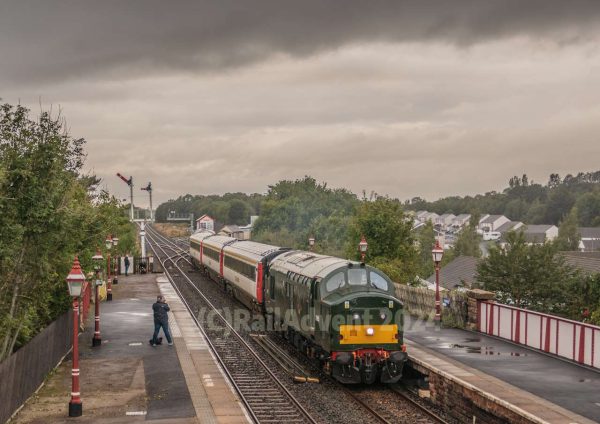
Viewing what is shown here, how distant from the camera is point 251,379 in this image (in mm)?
22906

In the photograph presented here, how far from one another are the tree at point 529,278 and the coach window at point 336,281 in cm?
2252

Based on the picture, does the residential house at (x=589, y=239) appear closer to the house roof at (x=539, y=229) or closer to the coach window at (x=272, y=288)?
the house roof at (x=539, y=229)

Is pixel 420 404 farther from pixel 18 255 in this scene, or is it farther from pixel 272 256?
pixel 272 256

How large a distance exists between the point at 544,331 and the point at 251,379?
9036 millimetres

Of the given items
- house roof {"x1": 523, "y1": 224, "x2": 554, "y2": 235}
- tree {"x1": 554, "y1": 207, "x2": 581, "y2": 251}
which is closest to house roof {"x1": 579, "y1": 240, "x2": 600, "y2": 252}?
tree {"x1": 554, "y1": 207, "x2": 581, "y2": 251}

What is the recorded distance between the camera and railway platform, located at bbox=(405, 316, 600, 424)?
16.2 metres

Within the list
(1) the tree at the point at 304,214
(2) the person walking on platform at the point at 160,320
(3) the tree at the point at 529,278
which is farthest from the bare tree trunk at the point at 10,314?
(1) the tree at the point at 304,214

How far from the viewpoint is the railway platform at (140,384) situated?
17.9 metres

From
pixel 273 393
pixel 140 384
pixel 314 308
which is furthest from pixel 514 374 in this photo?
pixel 140 384

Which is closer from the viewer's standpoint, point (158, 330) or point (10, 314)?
point (10, 314)

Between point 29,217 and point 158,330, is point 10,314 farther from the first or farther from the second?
point 158,330

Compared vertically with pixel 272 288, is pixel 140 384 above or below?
below

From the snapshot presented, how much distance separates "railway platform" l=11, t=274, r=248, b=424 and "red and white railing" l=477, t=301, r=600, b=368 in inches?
382

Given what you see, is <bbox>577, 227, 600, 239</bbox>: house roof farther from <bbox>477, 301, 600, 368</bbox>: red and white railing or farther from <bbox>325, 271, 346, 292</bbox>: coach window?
<bbox>325, 271, 346, 292</bbox>: coach window
